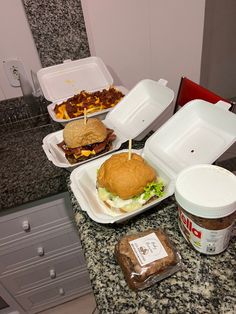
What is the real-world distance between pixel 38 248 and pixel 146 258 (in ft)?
2.43

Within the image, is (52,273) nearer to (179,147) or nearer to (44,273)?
(44,273)

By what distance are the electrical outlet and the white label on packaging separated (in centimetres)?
98

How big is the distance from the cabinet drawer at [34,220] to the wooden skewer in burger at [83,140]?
272 mm

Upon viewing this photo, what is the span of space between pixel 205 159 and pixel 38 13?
3.00 ft

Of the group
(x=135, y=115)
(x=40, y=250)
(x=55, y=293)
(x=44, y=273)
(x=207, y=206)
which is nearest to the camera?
(x=207, y=206)

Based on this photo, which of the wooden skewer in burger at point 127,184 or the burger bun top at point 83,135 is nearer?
the wooden skewer in burger at point 127,184

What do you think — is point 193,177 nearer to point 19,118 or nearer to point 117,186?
point 117,186

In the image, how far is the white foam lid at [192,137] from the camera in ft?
2.48

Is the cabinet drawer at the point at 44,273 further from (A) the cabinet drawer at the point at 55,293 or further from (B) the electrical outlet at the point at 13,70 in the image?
(B) the electrical outlet at the point at 13,70

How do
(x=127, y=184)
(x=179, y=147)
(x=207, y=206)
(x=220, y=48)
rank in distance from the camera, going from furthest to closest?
1. (x=220, y=48)
2. (x=179, y=147)
3. (x=127, y=184)
4. (x=207, y=206)

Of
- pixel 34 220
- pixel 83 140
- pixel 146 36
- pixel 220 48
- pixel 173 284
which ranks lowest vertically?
pixel 34 220

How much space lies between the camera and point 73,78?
49.3 inches

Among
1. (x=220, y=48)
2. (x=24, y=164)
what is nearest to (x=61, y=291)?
(x=24, y=164)

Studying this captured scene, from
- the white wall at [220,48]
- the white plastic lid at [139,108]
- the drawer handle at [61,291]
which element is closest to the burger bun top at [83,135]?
the white plastic lid at [139,108]
